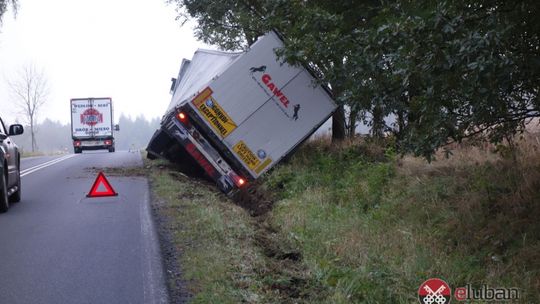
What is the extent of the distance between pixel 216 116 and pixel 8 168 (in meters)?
4.28

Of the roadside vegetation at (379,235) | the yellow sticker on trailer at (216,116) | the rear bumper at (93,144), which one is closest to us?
the roadside vegetation at (379,235)

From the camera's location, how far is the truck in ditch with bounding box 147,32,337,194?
Answer: 12938 millimetres

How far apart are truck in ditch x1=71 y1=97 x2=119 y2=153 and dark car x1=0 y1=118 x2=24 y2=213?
2625 centimetres

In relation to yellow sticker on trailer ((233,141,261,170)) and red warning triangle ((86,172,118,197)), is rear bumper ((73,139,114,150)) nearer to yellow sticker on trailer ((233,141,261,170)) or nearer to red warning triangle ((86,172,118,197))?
red warning triangle ((86,172,118,197))

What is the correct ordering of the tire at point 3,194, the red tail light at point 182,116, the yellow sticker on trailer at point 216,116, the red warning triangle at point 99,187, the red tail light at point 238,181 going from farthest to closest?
the red tail light at point 182,116 < the yellow sticker on trailer at point 216,116 < the red tail light at point 238,181 < the red warning triangle at point 99,187 < the tire at point 3,194

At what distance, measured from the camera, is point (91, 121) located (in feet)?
123

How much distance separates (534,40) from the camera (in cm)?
627

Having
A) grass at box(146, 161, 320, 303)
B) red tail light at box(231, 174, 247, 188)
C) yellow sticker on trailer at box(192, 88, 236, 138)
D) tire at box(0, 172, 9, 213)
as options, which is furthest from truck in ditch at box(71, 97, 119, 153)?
tire at box(0, 172, 9, 213)

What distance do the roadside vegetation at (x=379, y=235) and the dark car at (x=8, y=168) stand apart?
2.67 m

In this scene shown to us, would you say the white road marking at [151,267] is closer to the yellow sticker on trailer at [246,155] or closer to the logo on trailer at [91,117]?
the yellow sticker on trailer at [246,155]

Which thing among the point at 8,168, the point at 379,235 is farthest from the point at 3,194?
the point at 379,235

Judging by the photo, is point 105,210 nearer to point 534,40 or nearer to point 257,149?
point 257,149

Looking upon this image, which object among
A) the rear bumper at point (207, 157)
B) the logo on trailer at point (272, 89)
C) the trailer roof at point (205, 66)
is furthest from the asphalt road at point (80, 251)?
the trailer roof at point (205, 66)

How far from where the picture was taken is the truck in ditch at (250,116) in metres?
12.9
